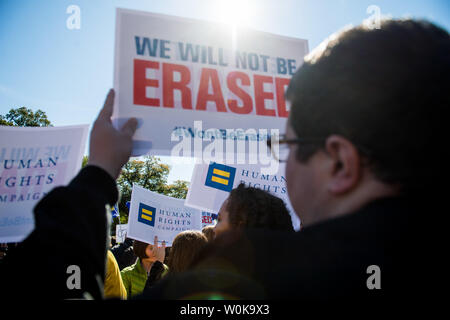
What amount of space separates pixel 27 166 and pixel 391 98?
2.19 meters

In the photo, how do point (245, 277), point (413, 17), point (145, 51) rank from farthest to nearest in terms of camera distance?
point (145, 51)
point (413, 17)
point (245, 277)

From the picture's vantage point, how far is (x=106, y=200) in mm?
1084

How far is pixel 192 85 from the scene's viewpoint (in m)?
1.83

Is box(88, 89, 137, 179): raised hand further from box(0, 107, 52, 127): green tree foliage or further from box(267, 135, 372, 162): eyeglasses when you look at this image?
box(0, 107, 52, 127): green tree foliage

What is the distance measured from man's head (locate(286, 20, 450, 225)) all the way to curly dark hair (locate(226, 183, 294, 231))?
1.27 meters

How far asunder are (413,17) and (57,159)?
2009mm

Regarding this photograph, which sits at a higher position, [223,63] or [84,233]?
[223,63]

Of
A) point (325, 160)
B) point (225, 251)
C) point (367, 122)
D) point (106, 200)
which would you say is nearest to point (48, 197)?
point (106, 200)

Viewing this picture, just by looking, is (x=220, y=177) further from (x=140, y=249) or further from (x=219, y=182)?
(x=140, y=249)

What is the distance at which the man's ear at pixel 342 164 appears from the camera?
861 millimetres

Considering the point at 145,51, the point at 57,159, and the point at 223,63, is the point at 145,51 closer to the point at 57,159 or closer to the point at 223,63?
the point at 223,63

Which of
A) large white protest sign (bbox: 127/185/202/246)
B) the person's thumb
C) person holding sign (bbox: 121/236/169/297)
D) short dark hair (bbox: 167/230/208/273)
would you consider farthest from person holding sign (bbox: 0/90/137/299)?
large white protest sign (bbox: 127/185/202/246)
